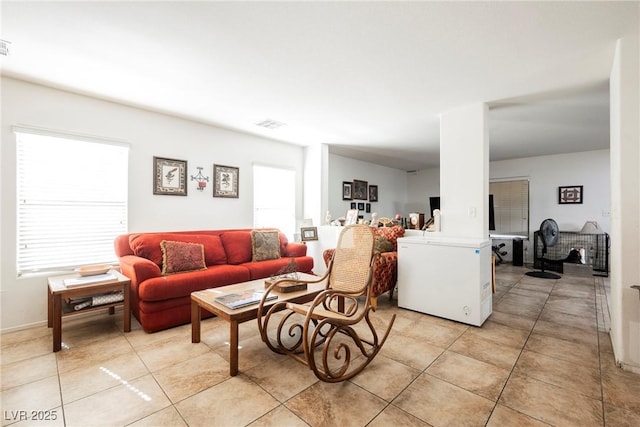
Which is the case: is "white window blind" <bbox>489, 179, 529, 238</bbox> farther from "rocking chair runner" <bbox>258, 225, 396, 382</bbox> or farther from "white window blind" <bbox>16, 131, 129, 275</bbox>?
"white window blind" <bbox>16, 131, 129, 275</bbox>

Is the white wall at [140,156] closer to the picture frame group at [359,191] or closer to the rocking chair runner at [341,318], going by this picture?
the picture frame group at [359,191]

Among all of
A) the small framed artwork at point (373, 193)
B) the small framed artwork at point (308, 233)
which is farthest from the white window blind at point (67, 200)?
the small framed artwork at point (373, 193)

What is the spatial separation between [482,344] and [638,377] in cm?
96

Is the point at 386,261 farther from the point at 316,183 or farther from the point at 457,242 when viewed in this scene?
the point at 316,183

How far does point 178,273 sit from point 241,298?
1.24 m

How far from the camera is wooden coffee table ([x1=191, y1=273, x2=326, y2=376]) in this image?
1.99 m

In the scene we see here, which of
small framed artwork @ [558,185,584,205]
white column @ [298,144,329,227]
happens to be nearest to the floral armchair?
white column @ [298,144,329,227]

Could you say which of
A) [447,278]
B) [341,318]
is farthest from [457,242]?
[341,318]

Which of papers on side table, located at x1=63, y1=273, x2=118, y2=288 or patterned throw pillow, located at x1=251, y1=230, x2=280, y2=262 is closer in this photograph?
papers on side table, located at x1=63, y1=273, x2=118, y2=288

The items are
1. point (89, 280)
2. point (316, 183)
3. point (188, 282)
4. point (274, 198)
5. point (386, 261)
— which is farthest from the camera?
point (316, 183)

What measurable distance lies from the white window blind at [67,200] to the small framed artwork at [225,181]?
1151 millimetres

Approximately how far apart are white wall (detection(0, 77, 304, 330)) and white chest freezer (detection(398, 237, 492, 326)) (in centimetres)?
265

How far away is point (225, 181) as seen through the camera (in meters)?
4.39

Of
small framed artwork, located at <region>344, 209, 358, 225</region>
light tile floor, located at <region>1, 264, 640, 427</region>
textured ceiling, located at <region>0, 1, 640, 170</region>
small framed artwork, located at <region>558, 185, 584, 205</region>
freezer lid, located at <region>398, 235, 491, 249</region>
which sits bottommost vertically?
light tile floor, located at <region>1, 264, 640, 427</region>
